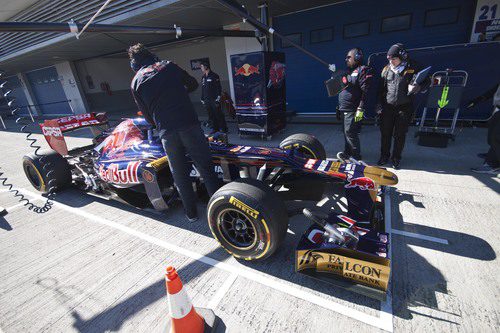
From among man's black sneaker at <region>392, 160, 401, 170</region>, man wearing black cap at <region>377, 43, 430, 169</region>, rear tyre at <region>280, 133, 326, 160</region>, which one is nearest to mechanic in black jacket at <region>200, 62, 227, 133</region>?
rear tyre at <region>280, 133, 326, 160</region>

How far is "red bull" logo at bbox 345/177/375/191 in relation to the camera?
235 centimetres

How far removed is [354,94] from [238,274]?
3.30m

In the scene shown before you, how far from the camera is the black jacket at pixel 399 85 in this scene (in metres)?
3.73

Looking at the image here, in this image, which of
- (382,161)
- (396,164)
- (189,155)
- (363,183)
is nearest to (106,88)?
(189,155)

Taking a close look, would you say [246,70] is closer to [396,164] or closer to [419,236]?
[396,164]

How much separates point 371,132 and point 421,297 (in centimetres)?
515

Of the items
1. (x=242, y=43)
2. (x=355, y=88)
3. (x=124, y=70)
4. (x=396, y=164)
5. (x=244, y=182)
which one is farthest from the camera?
(x=124, y=70)

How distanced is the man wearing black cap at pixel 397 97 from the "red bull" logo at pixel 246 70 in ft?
9.54

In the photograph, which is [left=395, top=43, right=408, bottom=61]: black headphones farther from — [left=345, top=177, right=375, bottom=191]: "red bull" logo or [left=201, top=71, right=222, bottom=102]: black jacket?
[left=201, top=71, right=222, bottom=102]: black jacket

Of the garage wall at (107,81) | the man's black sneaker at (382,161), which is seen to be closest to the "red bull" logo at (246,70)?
the man's black sneaker at (382,161)

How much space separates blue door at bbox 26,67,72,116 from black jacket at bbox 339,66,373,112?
1951 cm

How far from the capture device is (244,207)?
217 centimetres

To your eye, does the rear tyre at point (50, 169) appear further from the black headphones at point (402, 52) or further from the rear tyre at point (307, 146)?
the black headphones at point (402, 52)

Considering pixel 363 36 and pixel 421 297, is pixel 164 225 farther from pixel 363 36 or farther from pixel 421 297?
pixel 363 36
